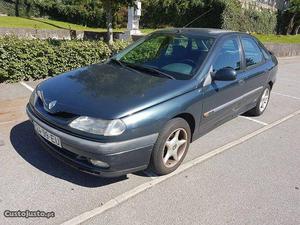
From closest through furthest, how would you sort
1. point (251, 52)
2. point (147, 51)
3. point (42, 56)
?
1. point (147, 51)
2. point (251, 52)
3. point (42, 56)

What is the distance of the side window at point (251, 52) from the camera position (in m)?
4.89

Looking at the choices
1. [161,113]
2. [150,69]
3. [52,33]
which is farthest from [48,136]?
[52,33]

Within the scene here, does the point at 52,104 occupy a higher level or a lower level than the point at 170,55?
lower

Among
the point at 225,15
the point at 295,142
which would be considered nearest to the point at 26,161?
the point at 295,142

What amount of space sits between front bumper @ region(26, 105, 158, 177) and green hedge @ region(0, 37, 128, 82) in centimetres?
371

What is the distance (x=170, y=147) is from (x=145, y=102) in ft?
2.16

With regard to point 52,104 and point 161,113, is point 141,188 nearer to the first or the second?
point 161,113

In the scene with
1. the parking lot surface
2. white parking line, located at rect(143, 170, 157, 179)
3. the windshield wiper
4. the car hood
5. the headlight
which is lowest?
the parking lot surface

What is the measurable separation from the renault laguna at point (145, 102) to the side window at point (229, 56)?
0.01m

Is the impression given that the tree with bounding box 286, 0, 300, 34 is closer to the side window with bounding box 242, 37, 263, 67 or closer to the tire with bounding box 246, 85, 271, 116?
the tire with bounding box 246, 85, 271, 116

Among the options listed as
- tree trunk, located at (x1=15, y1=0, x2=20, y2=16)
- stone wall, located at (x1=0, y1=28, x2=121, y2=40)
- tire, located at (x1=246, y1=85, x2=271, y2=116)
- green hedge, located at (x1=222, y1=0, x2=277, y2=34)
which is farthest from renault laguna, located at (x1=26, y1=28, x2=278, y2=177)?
tree trunk, located at (x1=15, y1=0, x2=20, y2=16)

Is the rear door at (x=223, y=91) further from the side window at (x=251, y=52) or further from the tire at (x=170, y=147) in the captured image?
the tire at (x=170, y=147)

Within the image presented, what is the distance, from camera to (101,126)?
9.45 feet

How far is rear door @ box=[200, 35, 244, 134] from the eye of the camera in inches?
154
